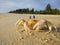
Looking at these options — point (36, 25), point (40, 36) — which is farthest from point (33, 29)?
point (40, 36)

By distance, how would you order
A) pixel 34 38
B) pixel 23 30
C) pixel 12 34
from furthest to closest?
pixel 23 30 → pixel 12 34 → pixel 34 38

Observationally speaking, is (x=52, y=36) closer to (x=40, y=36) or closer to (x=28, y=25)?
(x=40, y=36)

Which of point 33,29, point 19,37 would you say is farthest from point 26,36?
point 33,29

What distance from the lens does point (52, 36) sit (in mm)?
5387

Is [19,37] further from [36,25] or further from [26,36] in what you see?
[36,25]

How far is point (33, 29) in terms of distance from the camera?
586cm

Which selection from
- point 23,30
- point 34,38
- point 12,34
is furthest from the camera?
point 23,30

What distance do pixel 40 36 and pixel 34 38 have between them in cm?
29

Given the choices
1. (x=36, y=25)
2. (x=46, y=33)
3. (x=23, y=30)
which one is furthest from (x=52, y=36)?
(x=23, y=30)

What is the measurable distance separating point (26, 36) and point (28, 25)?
2.10ft

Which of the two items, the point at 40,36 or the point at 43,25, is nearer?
the point at 40,36

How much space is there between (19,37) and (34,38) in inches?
17.7

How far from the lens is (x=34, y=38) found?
519 centimetres

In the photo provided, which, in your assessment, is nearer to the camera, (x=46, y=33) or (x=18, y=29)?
(x=46, y=33)
